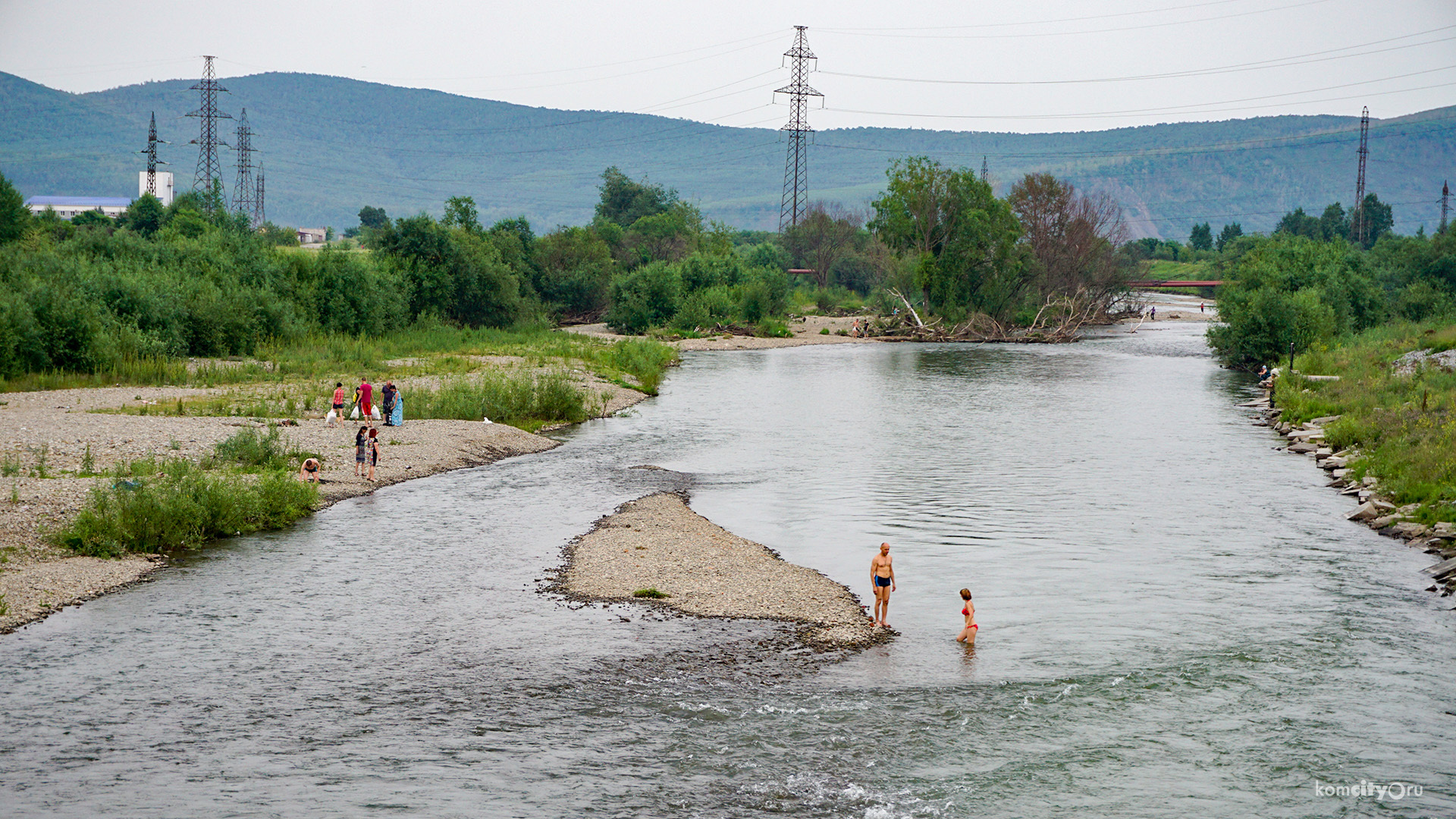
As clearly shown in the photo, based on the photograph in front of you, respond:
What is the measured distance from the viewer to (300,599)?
20625 millimetres

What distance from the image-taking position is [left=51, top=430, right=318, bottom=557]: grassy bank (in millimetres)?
23000

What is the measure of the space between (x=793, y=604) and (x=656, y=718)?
217 inches

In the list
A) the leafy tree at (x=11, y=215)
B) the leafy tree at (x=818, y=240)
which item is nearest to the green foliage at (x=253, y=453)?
the leafy tree at (x=11, y=215)

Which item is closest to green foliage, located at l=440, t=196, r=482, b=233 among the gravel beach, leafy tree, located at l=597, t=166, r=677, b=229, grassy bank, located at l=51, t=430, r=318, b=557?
the gravel beach

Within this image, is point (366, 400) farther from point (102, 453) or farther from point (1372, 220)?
point (1372, 220)

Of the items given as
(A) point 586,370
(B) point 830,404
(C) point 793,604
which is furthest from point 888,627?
(A) point 586,370

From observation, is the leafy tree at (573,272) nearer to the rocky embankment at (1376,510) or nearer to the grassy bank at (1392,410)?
the grassy bank at (1392,410)

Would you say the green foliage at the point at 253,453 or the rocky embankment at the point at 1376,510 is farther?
the green foliage at the point at 253,453

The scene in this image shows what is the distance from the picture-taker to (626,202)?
15138 cm

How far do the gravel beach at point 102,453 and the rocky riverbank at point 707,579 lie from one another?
8.56m

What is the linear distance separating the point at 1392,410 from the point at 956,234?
216 feet

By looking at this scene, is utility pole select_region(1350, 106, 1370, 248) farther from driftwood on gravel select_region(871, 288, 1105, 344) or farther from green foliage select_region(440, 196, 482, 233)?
green foliage select_region(440, 196, 482, 233)

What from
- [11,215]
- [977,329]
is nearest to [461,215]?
[11,215]

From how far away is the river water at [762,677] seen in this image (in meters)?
13.8
